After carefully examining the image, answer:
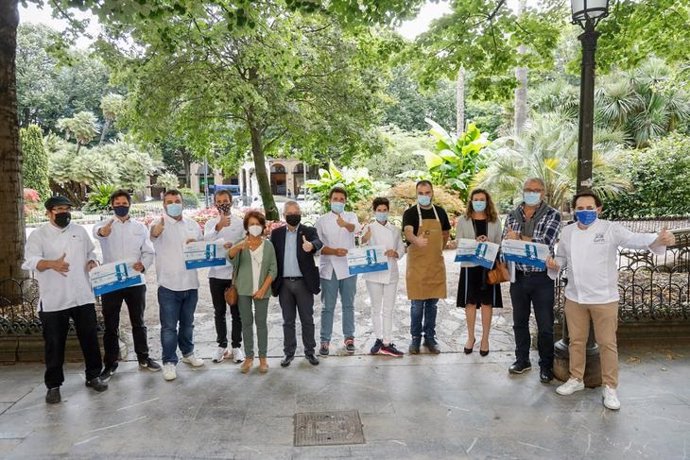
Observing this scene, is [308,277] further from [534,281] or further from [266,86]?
[266,86]

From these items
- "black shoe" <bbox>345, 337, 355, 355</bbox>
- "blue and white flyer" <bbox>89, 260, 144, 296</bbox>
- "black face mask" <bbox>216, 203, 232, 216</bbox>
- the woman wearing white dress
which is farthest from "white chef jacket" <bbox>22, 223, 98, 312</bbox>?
the woman wearing white dress

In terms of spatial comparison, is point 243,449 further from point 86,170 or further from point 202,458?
point 86,170

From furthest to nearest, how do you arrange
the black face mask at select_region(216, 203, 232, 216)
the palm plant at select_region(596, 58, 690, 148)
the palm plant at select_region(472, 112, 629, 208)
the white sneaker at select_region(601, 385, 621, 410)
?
the palm plant at select_region(596, 58, 690, 148) → the palm plant at select_region(472, 112, 629, 208) → the black face mask at select_region(216, 203, 232, 216) → the white sneaker at select_region(601, 385, 621, 410)

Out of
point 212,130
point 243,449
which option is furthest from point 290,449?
point 212,130

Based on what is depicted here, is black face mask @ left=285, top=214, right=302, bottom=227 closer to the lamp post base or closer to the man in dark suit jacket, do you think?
Result: the man in dark suit jacket

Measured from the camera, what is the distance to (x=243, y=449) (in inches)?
152

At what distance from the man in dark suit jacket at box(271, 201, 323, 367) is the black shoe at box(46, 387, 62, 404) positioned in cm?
216

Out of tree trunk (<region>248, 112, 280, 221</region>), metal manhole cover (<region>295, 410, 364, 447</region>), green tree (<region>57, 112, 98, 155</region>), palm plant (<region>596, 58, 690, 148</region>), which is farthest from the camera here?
green tree (<region>57, 112, 98, 155</region>)

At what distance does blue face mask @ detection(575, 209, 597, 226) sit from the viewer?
447 cm

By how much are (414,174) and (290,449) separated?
14463 millimetres

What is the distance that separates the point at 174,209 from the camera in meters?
5.34

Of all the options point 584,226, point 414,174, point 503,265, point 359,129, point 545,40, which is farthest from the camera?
point 414,174

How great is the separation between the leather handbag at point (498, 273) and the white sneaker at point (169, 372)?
138 inches

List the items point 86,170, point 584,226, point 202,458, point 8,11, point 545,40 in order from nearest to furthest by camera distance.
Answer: point 202,458 < point 584,226 < point 8,11 < point 545,40 < point 86,170
